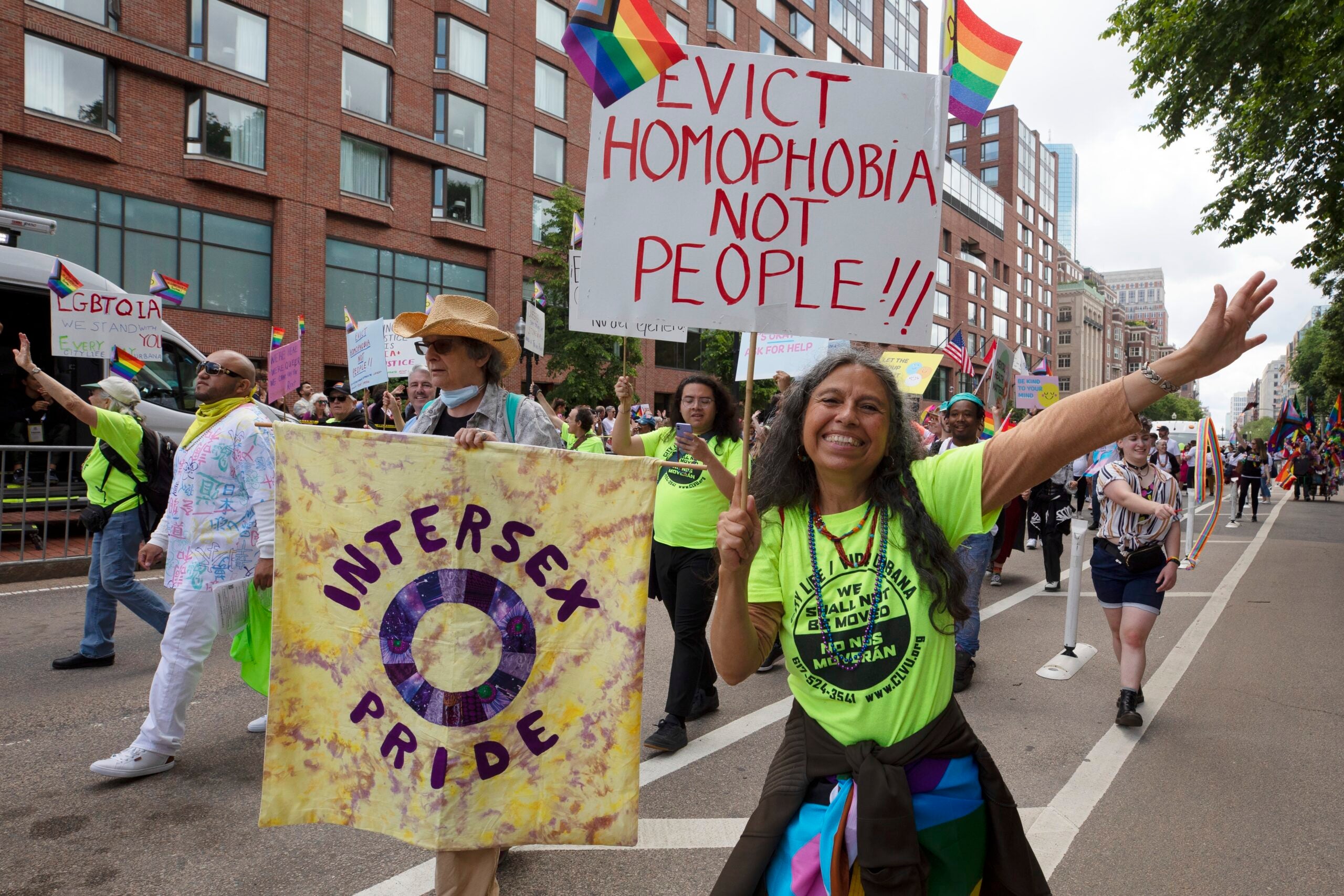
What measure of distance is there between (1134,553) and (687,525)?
8.43 ft

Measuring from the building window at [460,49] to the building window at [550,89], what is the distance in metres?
2.59

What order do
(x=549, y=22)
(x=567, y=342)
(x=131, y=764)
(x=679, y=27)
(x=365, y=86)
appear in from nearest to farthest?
1. (x=131, y=764)
2. (x=365, y=86)
3. (x=567, y=342)
4. (x=549, y=22)
5. (x=679, y=27)

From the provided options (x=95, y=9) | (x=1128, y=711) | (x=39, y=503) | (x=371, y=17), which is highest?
(x=371, y=17)

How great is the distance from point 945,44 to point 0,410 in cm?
1336

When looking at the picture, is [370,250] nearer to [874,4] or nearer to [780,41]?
[780,41]

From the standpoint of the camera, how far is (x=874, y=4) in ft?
164

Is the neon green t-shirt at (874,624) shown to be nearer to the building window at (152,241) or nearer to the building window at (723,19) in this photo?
the building window at (152,241)

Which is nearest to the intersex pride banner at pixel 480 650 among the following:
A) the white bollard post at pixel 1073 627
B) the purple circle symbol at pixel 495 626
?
the purple circle symbol at pixel 495 626

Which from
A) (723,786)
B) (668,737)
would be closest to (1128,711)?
(723,786)

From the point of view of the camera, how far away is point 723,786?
3.91 metres

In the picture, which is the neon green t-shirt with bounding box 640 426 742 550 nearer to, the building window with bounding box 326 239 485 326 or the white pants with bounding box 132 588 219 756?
the white pants with bounding box 132 588 219 756

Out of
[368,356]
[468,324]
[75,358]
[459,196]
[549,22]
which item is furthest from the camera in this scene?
[549,22]

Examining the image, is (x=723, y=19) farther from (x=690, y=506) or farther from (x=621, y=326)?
(x=621, y=326)

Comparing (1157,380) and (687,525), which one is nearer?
(1157,380)
